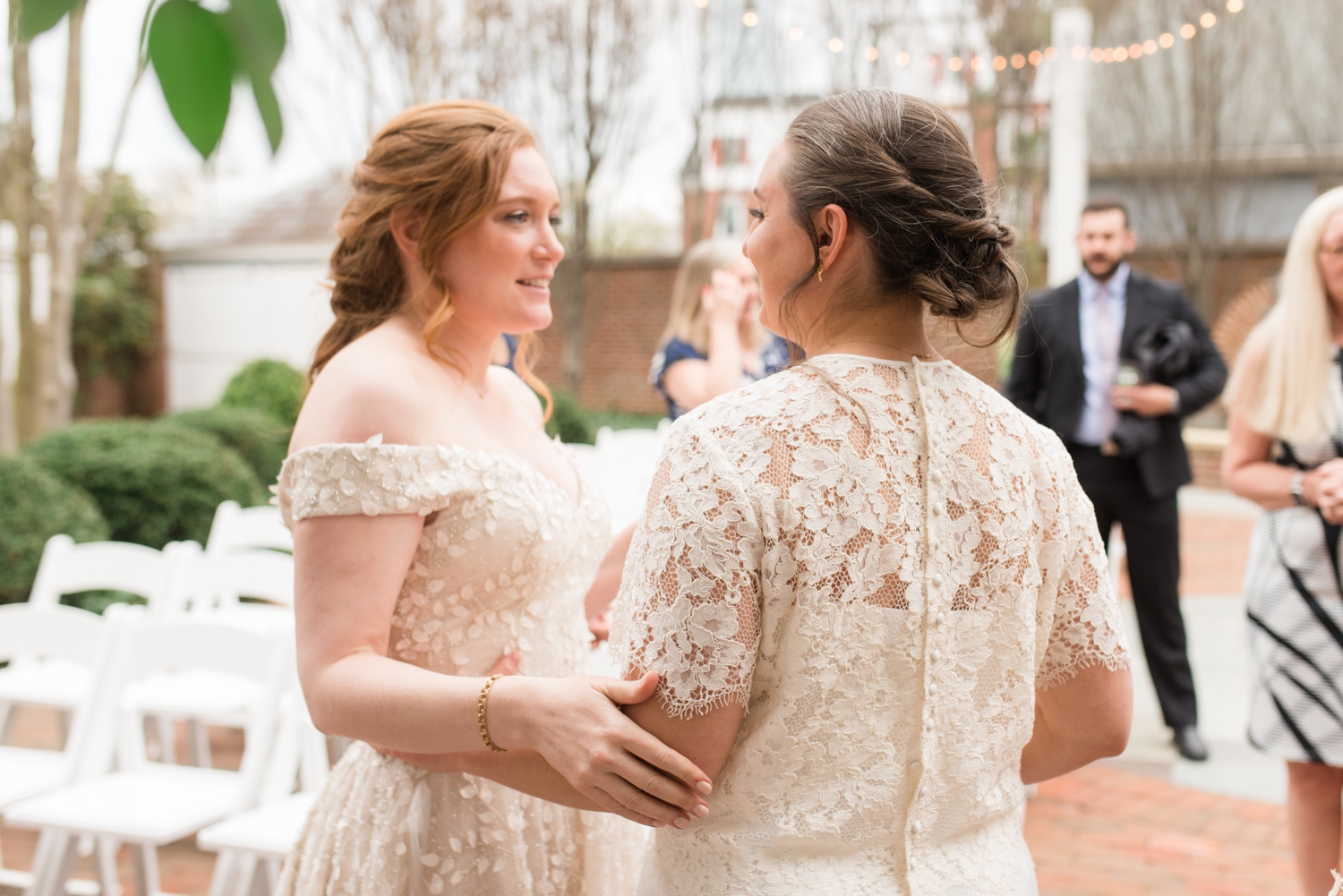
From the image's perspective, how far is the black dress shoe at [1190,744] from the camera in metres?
4.99

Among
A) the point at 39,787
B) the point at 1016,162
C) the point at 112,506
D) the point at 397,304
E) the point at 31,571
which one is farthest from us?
the point at 1016,162

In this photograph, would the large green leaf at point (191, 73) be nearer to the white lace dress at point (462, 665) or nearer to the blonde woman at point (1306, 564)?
the white lace dress at point (462, 665)

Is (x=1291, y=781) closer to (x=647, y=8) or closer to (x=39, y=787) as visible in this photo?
(x=39, y=787)

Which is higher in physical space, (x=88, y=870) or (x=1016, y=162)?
(x=1016, y=162)

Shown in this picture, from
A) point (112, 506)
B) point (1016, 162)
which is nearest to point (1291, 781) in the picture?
point (112, 506)

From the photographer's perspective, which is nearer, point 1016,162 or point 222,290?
point 1016,162

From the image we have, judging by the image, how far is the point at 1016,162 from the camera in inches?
508

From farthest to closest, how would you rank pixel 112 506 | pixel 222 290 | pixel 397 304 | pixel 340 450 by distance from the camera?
1. pixel 222 290
2. pixel 112 506
3. pixel 397 304
4. pixel 340 450

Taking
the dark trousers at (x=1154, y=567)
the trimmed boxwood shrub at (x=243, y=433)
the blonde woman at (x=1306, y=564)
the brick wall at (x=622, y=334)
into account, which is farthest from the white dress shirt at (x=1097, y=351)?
the brick wall at (x=622, y=334)

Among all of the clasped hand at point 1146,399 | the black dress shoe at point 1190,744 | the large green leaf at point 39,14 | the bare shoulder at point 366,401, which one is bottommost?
the black dress shoe at point 1190,744

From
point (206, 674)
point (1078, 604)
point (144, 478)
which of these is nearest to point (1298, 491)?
point (1078, 604)

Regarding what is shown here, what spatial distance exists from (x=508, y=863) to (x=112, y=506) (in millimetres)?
5968

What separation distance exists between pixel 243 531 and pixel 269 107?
4.70 metres

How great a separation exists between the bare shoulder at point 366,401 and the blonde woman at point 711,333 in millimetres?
2955
